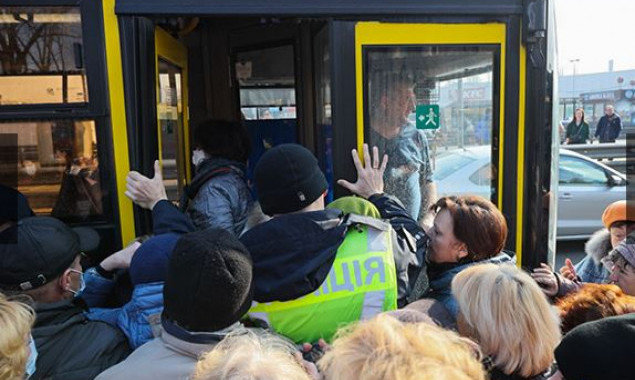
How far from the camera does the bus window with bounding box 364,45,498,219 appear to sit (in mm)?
2553

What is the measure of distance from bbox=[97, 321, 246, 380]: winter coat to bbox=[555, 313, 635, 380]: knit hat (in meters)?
0.88

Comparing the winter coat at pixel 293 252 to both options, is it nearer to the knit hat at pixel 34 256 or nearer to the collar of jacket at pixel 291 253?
the collar of jacket at pixel 291 253

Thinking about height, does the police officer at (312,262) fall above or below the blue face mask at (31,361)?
above

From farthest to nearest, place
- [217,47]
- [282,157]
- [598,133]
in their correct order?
[598,133] < [217,47] < [282,157]

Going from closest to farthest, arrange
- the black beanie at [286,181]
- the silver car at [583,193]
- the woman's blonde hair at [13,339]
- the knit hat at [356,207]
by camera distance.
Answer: the woman's blonde hair at [13,339] → the black beanie at [286,181] → the knit hat at [356,207] → the silver car at [583,193]

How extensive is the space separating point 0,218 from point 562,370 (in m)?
2.20

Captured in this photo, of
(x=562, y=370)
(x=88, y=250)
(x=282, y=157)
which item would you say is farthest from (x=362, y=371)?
(x=88, y=250)

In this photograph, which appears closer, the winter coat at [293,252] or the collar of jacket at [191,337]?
the collar of jacket at [191,337]

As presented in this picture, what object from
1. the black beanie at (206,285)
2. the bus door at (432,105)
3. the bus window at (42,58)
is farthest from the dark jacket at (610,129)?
the black beanie at (206,285)

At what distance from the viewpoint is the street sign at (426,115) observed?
103 inches

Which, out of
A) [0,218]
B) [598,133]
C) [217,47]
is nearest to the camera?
[0,218]

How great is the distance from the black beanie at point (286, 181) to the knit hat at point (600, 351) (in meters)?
0.97

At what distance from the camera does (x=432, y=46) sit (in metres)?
2.53

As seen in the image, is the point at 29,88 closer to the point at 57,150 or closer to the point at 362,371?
the point at 57,150
